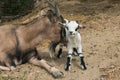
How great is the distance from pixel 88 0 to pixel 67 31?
6.03 metres

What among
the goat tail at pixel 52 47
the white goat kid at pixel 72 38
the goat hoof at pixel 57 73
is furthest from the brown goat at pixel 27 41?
the white goat kid at pixel 72 38

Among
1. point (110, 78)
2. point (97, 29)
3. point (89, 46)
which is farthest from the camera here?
point (97, 29)

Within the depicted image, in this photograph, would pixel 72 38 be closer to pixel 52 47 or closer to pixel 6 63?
pixel 52 47

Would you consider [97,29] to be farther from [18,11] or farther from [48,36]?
[18,11]

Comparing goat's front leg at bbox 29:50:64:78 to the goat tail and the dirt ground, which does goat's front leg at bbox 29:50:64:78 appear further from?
the goat tail

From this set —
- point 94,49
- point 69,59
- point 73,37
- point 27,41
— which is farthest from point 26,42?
point 94,49

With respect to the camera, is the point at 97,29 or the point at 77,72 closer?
the point at 77,72

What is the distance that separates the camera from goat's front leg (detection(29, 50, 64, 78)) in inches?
270

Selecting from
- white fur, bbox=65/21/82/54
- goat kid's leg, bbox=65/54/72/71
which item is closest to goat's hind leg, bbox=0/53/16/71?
goat kid's leg, bbox=65/54/72/71

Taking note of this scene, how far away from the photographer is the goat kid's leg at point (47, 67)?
6.84 meters

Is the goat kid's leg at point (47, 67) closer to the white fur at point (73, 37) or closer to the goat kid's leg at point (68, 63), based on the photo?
the goat kid's leg at point (68, 63)

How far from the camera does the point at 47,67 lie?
721 centimetres

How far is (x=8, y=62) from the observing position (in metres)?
7.37

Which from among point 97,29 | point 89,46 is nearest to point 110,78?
point 89,46
